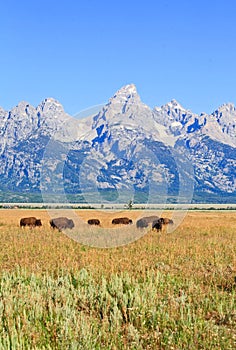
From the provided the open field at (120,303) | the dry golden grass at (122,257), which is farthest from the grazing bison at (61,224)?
the open field at (120,303)

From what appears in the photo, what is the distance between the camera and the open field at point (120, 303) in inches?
323

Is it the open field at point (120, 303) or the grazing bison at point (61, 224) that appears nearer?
the open field at point (120, 303)

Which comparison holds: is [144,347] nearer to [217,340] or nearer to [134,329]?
[134,329]

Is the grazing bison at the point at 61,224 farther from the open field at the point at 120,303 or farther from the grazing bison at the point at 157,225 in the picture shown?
the open field at the point at 120,303

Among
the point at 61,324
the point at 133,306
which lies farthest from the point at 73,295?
the point at 61,324

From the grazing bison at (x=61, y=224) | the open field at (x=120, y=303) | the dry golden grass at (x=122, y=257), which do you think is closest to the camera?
the open field at (x=120, y=303)

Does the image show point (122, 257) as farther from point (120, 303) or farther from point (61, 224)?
point (61, 224)

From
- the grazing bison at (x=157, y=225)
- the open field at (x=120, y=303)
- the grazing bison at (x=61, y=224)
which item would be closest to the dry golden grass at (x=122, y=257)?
the open field at (x=120, y=303)

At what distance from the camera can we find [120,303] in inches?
426

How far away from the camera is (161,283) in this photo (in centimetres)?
1289

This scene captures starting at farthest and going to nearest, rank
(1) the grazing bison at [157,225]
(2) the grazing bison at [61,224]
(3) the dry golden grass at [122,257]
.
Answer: (2) the grazing bison at [61,224] → (1) the grazing bison at [157,225] → (3) the dry golden grass at [122,257]

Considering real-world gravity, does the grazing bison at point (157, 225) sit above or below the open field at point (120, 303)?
above

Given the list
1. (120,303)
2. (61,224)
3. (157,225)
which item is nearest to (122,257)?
(120,303)

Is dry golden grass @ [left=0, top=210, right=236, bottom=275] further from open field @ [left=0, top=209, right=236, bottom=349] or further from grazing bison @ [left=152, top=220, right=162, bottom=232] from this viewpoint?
grazing bison @ [left=152, top=220, right=162, bottom=232]
